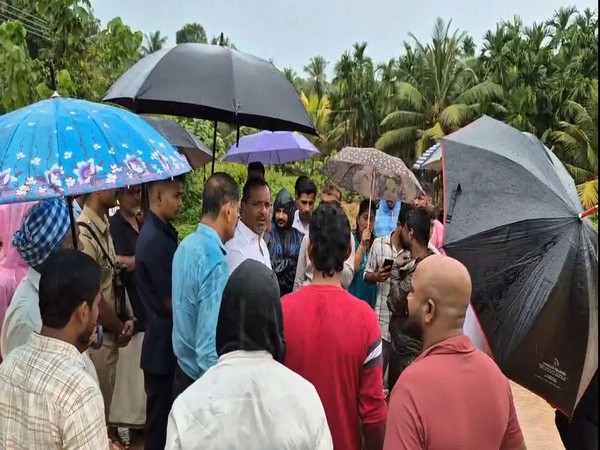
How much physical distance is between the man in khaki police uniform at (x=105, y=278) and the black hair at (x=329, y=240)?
5.50 ft

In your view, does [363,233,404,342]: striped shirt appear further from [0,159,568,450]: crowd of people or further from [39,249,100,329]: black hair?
[39,249,100,329]: black hair

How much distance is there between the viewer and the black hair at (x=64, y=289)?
2314mm

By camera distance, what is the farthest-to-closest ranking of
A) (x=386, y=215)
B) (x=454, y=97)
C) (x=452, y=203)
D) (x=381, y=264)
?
(x=454, y=97)
(x=386, y=215)
(x=381, y=264)
(x=452, y=203)

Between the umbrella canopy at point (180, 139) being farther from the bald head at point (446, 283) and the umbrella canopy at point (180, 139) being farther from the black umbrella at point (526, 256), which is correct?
the bald head at point (446, 283)

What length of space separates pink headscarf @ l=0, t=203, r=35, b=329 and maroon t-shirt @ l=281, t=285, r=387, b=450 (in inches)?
67.6

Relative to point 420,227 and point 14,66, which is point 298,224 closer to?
point 420,227

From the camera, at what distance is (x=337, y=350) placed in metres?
2.76

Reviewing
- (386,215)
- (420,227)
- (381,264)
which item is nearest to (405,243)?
(420,227)

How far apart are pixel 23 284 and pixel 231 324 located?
1.28 meters

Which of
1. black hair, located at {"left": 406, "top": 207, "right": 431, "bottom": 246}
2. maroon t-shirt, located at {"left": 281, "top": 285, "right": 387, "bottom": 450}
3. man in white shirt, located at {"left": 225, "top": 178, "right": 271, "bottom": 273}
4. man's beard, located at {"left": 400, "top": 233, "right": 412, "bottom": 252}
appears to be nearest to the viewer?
maroon t-shirt, located at {"left": 281, "top": 285, "right": 387, "bottom": 450}

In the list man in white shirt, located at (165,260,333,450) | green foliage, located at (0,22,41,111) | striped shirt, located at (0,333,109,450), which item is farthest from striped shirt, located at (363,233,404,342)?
green foliage, located at (0,22,41,111)

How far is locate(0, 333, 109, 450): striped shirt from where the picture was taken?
2.12 m

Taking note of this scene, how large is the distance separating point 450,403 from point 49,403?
4.19ft

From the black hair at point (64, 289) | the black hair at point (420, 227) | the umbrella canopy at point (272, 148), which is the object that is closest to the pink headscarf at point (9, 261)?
the black hair at point (64, 289)
